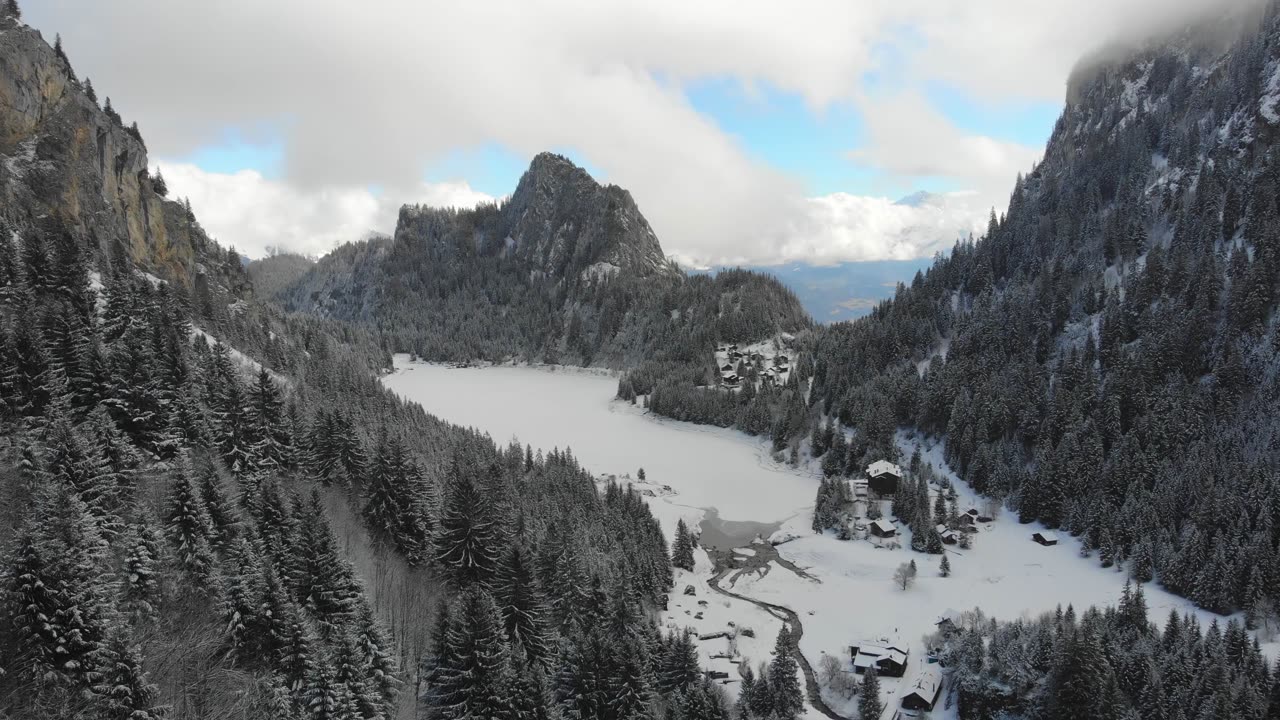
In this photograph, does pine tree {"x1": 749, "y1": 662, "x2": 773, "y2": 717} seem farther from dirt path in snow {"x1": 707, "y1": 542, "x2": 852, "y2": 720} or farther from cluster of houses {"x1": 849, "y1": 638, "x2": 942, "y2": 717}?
cluster of houses {"x1": 849, "y1": 638, "x2": 942, "y2": 717}

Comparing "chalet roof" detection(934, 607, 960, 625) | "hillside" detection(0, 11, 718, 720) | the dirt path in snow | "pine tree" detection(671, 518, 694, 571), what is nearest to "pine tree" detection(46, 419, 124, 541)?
"hillside" detection(0, 11, 718, 720)

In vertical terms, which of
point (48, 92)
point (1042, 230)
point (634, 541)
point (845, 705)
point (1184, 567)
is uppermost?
point (1042, 230)

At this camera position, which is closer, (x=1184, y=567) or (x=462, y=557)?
(x=462, y=557)

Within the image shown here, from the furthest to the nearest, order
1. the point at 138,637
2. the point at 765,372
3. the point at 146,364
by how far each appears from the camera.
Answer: the point at 765,372, the point at 146,364, the point at 138,637

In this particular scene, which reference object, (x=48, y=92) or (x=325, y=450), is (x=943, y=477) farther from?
(x=48, y=92)

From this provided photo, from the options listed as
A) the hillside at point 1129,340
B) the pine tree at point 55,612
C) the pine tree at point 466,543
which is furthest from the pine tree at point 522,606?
A: the hillside at point 1129,340

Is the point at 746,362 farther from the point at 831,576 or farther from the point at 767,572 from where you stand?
the point at 831,576

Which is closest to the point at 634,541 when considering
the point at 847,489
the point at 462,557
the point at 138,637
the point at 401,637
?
the point at 462,557
